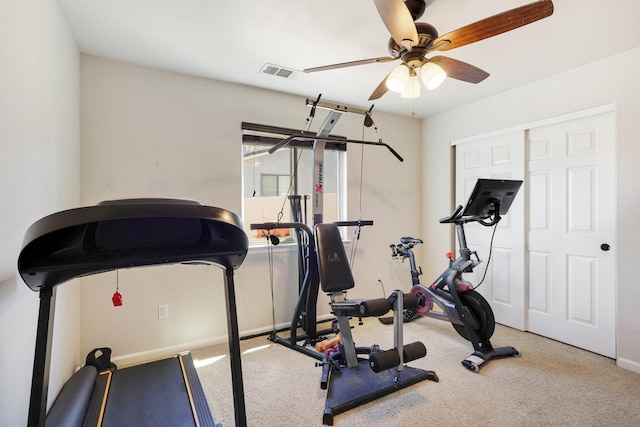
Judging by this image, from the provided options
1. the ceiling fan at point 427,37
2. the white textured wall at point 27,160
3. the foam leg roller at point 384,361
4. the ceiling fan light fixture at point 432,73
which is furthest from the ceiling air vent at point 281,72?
the foam leg roller at point 384,361

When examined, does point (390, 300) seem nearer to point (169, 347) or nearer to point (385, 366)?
point (385, 366)

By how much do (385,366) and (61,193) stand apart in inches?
93.9

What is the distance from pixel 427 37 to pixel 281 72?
150 cm

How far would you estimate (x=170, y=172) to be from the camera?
275 cm

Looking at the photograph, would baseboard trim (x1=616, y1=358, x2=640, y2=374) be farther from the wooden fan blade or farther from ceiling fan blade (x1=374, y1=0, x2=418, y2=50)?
ceiling fan blade (x1=374, y1=0, x2=418, y2=50)

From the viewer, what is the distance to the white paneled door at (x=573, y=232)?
264 cm

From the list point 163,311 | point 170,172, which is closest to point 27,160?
point 170,172

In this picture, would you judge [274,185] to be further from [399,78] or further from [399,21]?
[399,21]

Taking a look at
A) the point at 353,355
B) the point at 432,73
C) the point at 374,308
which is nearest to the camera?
the point at 432,73

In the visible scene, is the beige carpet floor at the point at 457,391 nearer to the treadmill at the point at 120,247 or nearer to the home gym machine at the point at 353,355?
the home gym machine at the point at 353,355

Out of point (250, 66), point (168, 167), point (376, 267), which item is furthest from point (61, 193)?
point (376, 267)

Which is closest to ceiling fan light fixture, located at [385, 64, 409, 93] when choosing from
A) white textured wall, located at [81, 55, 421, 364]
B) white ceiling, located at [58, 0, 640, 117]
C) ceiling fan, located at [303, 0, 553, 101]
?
ceiling fan, located at [303, 0, 553, 101]

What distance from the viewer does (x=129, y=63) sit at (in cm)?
259

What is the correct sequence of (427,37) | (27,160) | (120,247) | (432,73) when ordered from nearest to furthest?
(120,247) < (27,160) < (427,37) < (432,73)
